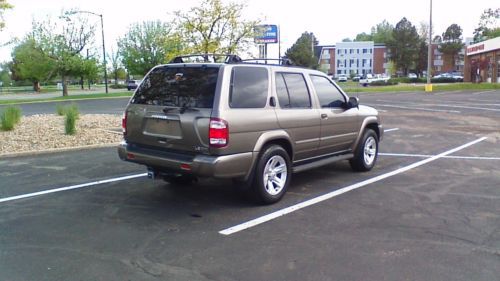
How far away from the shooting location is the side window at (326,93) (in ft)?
22.4

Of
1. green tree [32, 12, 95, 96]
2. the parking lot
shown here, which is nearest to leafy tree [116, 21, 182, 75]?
green tree [32, 12, 95, 96]

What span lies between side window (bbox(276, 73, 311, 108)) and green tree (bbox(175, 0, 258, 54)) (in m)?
11.3

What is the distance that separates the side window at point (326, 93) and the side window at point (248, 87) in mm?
1210

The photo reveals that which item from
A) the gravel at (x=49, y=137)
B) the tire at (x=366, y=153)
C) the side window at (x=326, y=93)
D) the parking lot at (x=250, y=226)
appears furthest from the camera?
the gravel at (x=49, y=137)

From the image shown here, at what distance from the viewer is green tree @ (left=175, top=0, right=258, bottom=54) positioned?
59.0ft

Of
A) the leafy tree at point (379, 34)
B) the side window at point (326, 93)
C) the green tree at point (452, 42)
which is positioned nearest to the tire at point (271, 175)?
the side window at point (326, 93)

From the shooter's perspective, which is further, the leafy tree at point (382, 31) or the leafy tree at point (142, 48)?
the leafy tree at point (382, 31)

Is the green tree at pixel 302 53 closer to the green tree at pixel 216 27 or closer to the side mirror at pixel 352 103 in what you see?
the green tree at pixel 216 27

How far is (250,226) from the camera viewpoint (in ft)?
16.5

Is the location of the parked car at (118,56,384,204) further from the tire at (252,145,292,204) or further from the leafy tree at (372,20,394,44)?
the leafy tree at (372,20,394,44)

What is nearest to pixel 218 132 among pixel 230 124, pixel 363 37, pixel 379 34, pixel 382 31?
pixel 230 124

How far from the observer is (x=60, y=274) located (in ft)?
12.6

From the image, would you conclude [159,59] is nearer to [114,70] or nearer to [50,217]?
[114,70]

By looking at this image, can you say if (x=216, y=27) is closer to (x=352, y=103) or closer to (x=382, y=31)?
(x=352, y=103)
